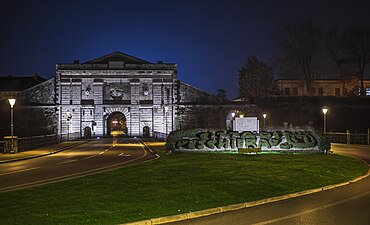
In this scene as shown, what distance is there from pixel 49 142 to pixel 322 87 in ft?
209

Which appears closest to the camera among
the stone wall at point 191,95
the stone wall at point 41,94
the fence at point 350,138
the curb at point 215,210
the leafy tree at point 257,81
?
the curb at point 215,210

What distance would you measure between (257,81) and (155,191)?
7994 centimetres

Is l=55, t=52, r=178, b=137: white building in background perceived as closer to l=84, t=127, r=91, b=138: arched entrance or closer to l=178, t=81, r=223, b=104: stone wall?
l=84, t=127, r=91, b=138: arched entrance

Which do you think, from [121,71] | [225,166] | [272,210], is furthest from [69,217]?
[121,71]

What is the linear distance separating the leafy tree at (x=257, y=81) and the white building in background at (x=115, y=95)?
20.7 meters

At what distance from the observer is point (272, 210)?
12383 mm

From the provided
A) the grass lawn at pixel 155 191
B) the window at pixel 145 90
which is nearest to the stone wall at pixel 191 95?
the window at pixel 145 90

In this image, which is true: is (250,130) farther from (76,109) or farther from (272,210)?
(76,109)

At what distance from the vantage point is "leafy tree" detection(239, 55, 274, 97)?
91.5 metres

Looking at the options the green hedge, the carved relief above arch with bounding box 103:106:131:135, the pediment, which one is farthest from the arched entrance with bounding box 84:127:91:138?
the green hedge

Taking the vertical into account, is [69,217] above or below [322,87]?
below

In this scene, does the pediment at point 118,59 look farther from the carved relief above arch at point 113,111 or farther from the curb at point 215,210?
the curb at point 215,210

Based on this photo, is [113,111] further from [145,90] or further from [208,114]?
[208,114]

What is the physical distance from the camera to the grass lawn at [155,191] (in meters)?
11.0
